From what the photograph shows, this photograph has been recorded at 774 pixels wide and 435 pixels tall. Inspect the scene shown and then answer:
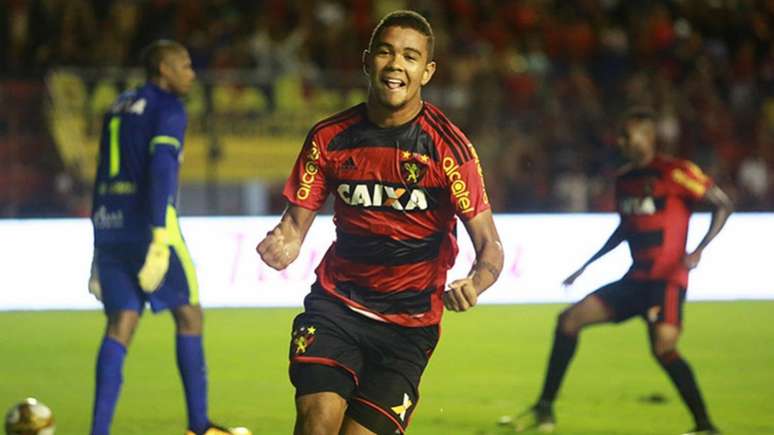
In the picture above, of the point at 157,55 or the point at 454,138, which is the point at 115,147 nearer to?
the point at 157,55

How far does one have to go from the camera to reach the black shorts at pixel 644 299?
816 centimetres

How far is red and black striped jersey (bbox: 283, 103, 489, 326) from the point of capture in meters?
5.10

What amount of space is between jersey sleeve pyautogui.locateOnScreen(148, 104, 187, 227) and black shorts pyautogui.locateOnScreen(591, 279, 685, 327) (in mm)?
2717

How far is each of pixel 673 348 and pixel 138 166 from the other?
319 centimetres

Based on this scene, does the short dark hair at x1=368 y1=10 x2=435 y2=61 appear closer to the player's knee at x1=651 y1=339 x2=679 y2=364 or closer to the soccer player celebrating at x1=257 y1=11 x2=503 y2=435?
the soccer player celebrating at x1=257 y1=11 x2=503 y2=435

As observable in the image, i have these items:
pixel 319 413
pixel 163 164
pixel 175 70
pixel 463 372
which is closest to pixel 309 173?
pixel 319 413

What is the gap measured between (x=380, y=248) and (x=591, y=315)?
3257 millimetres

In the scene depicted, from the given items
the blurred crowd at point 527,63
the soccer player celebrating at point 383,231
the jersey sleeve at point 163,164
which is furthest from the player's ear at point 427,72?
the blurred crowd at point 527,63

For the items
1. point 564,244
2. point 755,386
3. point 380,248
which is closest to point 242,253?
point 564,244

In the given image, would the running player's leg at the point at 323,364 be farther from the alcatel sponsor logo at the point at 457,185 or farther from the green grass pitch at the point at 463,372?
the green grass pitch at the point at 463,372

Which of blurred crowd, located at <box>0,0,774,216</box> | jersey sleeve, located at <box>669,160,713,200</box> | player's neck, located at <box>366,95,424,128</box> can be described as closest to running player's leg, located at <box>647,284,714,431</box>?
jersey sleeve, located at <box>669,160,713,200</box>

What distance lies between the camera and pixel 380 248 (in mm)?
5172

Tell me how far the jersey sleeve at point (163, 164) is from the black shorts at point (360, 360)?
1.95 m

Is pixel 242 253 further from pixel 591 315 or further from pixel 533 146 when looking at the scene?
pixel 591 315
